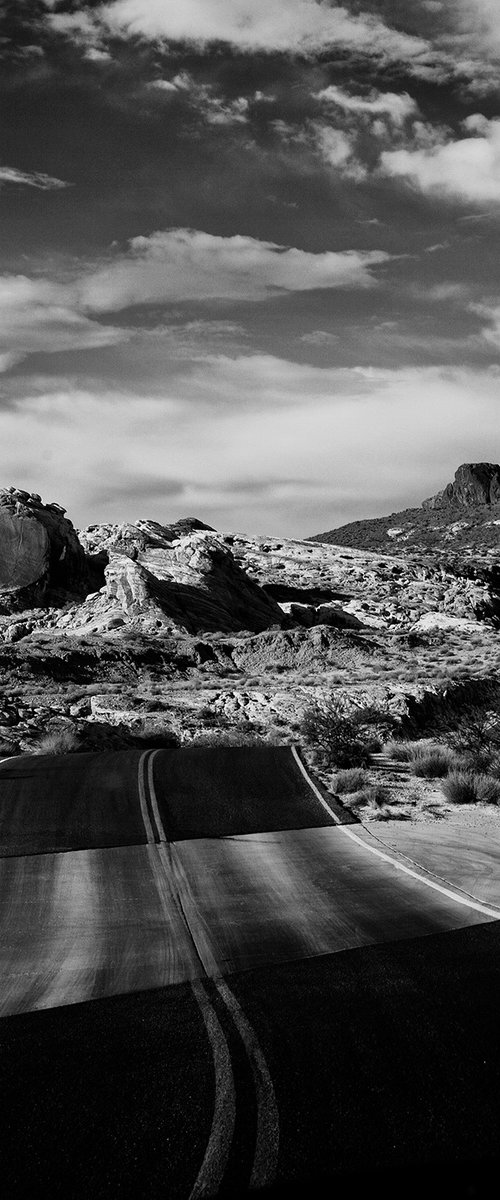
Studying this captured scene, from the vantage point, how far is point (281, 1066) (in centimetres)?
525

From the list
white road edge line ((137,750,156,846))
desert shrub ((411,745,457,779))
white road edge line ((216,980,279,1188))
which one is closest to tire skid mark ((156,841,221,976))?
white road edge line ((137,750,156,846))

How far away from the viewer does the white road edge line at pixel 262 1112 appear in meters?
4.15

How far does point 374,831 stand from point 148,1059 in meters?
8.16

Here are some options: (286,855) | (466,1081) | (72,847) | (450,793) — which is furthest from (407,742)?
(466,1081)

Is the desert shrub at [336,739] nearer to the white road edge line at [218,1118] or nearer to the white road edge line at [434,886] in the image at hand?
the white road edge line at [434,886]

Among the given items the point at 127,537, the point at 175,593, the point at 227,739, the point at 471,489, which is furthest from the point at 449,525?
the point at 227,739

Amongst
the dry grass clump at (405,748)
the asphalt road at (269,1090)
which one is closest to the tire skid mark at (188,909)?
the asphalt road at (269,1090)

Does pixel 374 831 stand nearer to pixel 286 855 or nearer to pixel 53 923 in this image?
pixel 286 855

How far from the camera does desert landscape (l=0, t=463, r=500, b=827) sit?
19500 mm

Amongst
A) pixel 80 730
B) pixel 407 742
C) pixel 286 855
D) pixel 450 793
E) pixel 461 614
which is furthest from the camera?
pixel 461 614

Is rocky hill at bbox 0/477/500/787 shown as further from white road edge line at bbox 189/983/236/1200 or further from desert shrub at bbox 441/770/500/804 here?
white road edge line at bbox 189/983/236/1200

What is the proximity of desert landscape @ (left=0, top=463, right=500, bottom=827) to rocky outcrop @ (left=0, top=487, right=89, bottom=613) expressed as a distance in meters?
0.13

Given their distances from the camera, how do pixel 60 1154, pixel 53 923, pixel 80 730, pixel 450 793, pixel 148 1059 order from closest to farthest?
1. pixel 60 1154
2. pixel 148 1059
3. pixel 53 923
4. pixel 450 793
5. pixel 80 730

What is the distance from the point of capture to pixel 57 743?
21.4 metres
